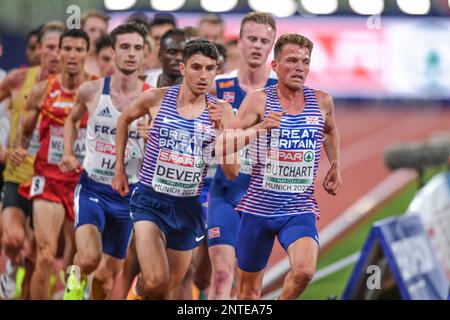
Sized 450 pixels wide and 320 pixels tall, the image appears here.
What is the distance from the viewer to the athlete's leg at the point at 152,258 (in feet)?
28.4

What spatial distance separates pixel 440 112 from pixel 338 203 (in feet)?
39.1

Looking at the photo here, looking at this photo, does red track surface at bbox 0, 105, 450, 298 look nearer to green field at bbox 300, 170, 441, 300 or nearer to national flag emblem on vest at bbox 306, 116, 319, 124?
green field at bbox 300, 170, 441, 300

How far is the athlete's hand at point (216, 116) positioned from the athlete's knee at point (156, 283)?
1.10 m

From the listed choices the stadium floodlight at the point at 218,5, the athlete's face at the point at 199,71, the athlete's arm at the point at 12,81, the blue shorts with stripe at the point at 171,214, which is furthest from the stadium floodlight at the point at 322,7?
the athlete's face at the point at 199,71

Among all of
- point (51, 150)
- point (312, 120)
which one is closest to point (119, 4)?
point (51, 150)

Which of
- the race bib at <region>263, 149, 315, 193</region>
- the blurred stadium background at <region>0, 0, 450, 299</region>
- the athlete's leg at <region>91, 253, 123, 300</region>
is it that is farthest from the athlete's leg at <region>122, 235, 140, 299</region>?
the blurred stadium background at <region>0, 0, 450, 299</region>

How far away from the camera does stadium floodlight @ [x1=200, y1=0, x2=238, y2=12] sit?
2661cm

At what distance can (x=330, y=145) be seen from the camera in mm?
8602

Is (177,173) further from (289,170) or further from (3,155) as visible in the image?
(3,155)

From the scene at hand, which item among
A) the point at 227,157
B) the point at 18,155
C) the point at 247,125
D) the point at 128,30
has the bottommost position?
the point at 18,155

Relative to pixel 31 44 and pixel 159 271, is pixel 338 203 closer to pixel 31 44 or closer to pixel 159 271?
pixel 31 44

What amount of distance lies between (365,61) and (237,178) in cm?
2067

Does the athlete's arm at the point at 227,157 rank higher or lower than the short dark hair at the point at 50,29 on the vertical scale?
lower

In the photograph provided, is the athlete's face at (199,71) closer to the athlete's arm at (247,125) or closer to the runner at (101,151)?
the athlete's arm at (247,125)
